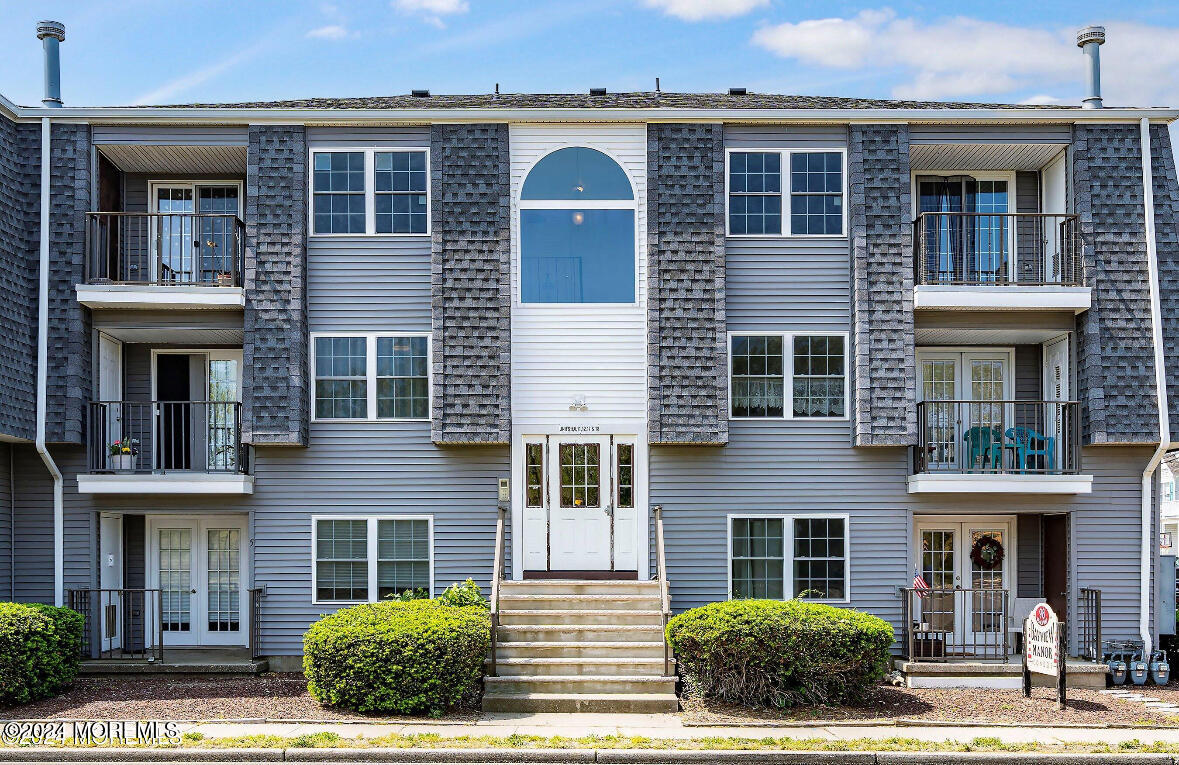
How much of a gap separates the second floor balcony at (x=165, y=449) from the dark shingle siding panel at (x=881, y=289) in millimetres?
9024

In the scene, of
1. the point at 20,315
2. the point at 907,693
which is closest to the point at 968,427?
the point at 907,693

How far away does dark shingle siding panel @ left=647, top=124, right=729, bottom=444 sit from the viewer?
14.9 meters

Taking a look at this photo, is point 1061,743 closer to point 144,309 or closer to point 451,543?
point 451,543

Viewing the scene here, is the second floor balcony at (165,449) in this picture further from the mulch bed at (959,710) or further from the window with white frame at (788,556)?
the mulch bed at (959,710)

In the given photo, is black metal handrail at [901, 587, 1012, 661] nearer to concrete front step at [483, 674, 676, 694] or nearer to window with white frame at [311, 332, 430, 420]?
concrete front step at [483, 674, 676, 694]

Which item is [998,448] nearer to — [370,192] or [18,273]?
[370,192]

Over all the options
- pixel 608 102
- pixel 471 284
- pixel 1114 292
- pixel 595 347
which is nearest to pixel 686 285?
pixel 595 347

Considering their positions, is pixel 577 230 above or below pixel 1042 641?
above

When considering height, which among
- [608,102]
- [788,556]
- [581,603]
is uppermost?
[608,102]

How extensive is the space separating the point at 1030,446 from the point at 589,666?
746 cm

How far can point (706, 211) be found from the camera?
49.6 ft

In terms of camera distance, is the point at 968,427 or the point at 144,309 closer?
the point at 144,309

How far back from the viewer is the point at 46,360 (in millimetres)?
14672

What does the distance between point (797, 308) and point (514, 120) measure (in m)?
5.00
